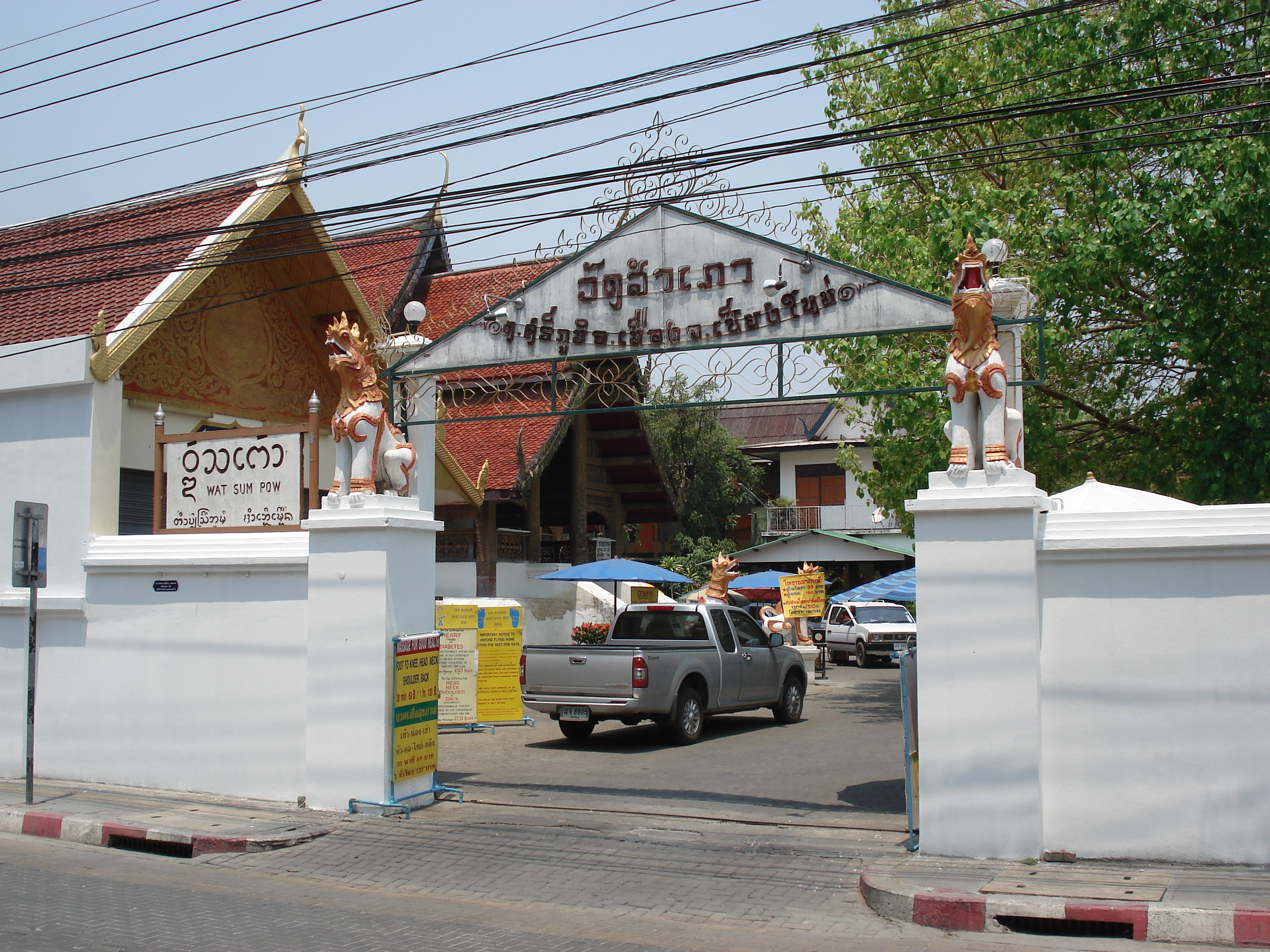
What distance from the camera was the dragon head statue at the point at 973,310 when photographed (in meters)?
8.27

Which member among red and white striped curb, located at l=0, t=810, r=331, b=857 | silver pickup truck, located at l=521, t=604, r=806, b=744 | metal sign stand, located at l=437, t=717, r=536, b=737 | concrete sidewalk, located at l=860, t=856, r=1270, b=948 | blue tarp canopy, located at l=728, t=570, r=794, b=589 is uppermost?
blue tarp canopy, located at l=728, t=570, r=794, b=589

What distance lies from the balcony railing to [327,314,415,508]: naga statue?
33.2m

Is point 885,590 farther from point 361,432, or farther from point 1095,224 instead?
point 361,432

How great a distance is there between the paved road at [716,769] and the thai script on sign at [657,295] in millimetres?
4187

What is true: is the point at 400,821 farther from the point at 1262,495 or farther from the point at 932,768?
the point at 1262,495

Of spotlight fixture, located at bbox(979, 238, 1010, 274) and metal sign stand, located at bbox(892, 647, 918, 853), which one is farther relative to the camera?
spotlight fixture, located at bbox(979, 238, 1010, 274)

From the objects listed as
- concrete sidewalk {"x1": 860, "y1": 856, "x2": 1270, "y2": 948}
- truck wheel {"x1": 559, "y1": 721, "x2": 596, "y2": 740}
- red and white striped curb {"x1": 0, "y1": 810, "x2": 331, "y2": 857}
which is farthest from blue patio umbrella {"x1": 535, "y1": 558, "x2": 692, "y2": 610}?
concrete sidewalk {"x1": 860, "y1": 856, "x2": 1270, "y2": 948}

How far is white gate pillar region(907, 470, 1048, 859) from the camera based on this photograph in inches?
306

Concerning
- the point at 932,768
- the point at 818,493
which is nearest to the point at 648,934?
the point at 932,768

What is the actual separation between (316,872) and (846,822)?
4242 millimetres

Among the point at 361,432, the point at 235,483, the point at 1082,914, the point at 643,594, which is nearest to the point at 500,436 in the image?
the point at 643,594

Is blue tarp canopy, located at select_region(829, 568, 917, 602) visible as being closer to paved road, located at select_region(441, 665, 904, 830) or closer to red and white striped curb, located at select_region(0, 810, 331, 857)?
paved road, located at select_region(441, 665, 904, 830)

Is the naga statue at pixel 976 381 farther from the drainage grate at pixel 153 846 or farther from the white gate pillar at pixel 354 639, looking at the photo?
the drainage grate at pixel 153 846

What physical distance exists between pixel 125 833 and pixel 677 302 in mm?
6283
